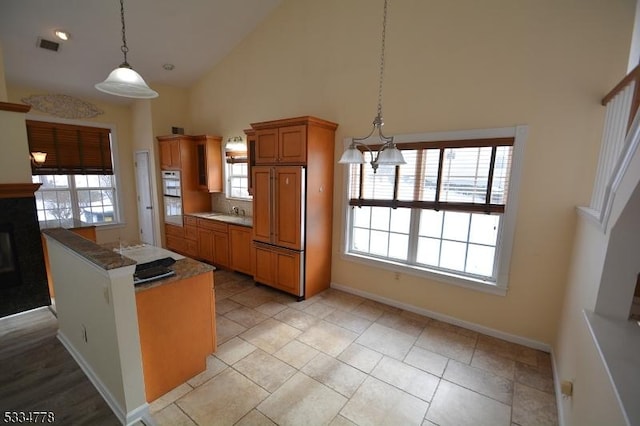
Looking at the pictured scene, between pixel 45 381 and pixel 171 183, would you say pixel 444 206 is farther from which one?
pixel 171 183

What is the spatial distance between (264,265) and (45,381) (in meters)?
2.34

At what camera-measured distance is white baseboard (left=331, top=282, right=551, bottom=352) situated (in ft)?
9.01

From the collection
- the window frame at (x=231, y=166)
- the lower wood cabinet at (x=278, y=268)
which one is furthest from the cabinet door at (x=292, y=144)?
the window frame at (x=231, y=166)

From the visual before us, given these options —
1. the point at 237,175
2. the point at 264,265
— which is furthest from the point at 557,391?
the point at 237,175

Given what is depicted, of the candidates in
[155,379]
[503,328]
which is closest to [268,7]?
[155,379]

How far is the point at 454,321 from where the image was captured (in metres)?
3.14

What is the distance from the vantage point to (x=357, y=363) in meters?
2.50

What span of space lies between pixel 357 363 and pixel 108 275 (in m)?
2.09

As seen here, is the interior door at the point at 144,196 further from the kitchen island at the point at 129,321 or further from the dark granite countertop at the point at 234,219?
the kitchen island at the point at 129,321

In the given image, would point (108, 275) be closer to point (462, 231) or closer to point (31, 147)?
point (462, 231)

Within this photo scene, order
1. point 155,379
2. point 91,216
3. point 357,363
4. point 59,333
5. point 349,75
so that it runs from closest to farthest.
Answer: point 155,379 → point 357,363 → point 59,333 → point 349,75 → point 91,216

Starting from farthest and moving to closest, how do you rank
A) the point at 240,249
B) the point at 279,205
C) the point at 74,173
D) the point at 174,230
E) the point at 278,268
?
1. the point at 174,230
2. the point at 74,173
3. the point at 240,249
4. the point at 278,268
5. the point at 279,205

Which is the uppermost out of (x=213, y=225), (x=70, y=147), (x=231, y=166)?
(x=70, y=147)

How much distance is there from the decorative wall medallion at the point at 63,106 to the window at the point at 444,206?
5162 millimetres
